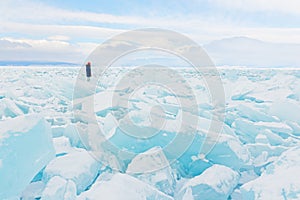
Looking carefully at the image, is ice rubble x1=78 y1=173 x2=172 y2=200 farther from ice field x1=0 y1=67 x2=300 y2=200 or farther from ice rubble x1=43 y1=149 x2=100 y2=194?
ice rubble x1=43 y1=149 x2=100 y2=194

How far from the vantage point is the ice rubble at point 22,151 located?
2.14 meters

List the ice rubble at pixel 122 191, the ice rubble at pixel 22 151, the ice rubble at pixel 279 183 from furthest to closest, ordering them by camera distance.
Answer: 1. the ice rubble at pixel 22 151
2. the ice rubble at pixel 279 183
3. the ice rubble at pixel 122 191

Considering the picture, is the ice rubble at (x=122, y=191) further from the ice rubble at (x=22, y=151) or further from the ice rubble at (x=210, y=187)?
the ice rubble at (x=22, y=151)

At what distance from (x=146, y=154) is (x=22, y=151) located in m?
0.95

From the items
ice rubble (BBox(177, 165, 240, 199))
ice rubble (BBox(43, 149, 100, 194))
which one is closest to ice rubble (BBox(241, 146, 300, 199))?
ice rubble (BBox(177, 165, 240, 199))

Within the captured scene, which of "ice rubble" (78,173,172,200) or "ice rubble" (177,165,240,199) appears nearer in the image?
"ice rubble" (78,173,172,200)

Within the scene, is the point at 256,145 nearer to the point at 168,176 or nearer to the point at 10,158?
the point at 168,176

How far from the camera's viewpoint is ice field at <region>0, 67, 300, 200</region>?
2.10 meters

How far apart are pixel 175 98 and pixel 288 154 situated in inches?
63.6

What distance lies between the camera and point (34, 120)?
243cm

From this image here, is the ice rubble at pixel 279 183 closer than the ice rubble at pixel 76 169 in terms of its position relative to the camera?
Yes

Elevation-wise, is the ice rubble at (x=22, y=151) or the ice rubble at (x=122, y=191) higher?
the ice rubble at (x=22, y=151)

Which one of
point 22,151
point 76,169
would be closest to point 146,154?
point 76,169

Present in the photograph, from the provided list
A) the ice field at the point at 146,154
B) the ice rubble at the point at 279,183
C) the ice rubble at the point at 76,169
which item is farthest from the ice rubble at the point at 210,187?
the ice rubble at the point at 76,169
